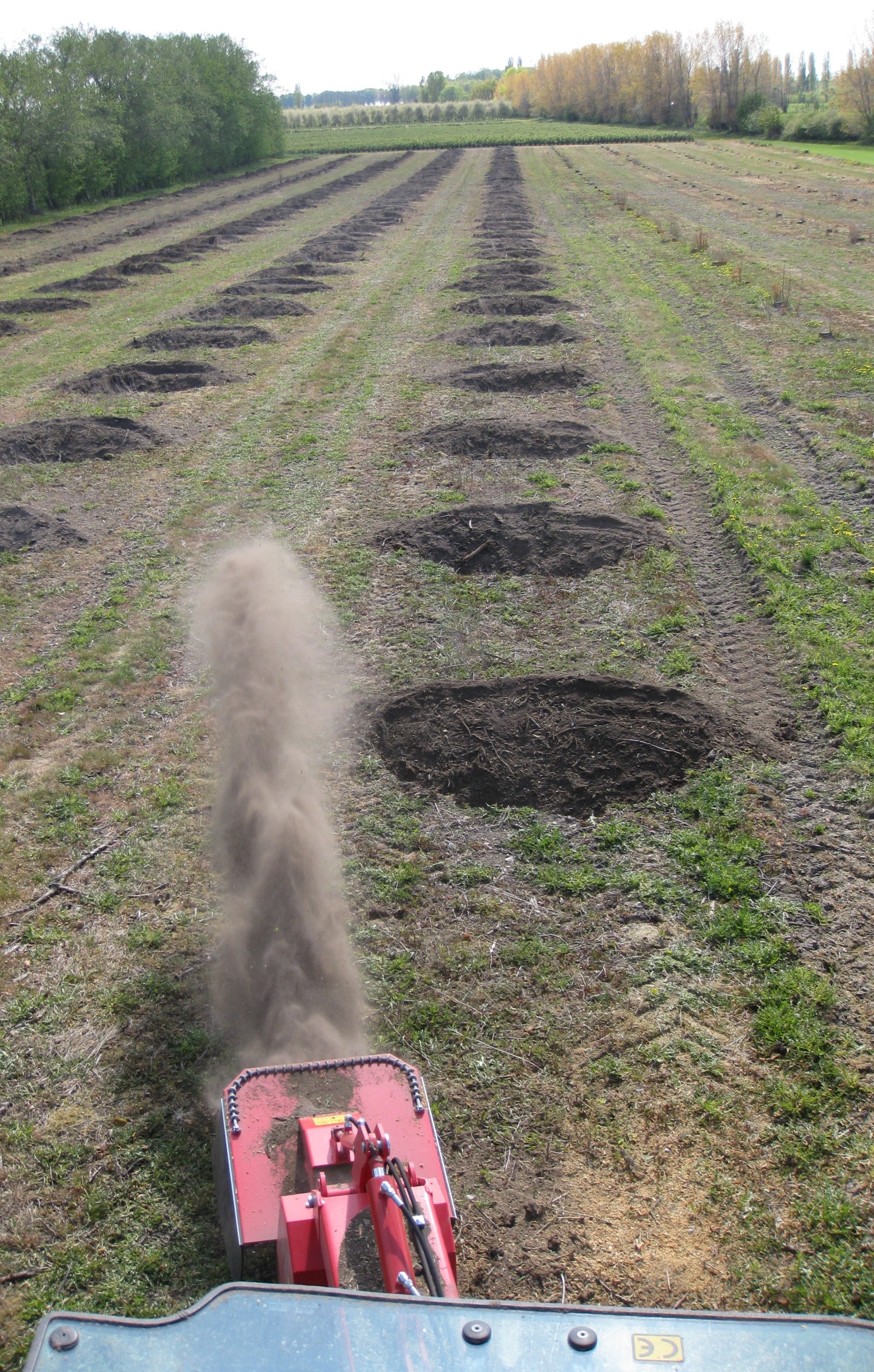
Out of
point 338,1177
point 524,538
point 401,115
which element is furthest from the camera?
point 401,115

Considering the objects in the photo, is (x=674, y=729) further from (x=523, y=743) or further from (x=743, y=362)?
(x=743, y=362)

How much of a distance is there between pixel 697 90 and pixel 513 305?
7340cm

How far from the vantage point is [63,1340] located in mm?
1745

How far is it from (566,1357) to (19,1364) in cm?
229

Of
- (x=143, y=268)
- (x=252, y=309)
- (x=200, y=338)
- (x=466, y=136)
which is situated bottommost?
(x=200, y=338)

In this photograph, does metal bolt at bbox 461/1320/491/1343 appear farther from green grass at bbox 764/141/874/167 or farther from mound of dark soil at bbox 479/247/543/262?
green grass at bbox 764/141/874/167

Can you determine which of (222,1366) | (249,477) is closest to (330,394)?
(249,477)

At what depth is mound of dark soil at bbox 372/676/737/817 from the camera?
5.79 meters

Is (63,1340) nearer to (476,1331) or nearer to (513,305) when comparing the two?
(476,1331)

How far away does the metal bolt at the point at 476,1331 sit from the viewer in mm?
1744

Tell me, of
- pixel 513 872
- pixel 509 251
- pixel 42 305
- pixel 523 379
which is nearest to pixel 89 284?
pixel 42 305

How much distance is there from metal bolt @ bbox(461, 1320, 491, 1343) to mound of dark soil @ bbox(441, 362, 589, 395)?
12.8 m

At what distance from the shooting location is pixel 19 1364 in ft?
10.2

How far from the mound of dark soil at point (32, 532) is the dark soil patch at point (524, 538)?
3.09m
